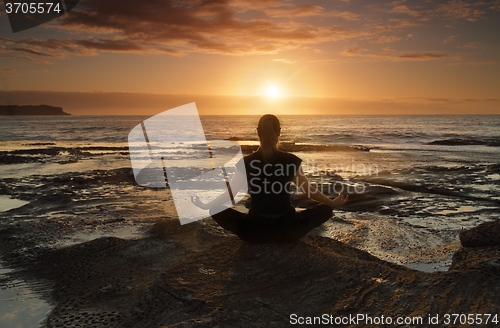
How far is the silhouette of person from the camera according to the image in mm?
3543

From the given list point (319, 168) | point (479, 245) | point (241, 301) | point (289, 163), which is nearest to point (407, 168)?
point (319, 168)

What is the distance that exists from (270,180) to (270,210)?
14.9 inches

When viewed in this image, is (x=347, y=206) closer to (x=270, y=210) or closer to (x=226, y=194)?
(x=270, y=210)

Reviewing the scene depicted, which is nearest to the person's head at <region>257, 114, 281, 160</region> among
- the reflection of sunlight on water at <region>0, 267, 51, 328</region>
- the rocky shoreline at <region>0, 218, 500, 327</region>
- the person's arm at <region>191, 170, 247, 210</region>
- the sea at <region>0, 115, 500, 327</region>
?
the person's arm at <region>191, 170, 247, 210</region>

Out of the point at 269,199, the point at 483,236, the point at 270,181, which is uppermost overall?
the point at 270,181

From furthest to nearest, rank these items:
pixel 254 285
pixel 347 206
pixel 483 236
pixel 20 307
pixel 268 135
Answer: pixel 347 206 < pixel 483 236 < pixel 268 135 < pixel 20 307 < pixel 254 285

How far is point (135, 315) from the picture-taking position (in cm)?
302

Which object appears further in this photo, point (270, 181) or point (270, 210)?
point (270, 210)

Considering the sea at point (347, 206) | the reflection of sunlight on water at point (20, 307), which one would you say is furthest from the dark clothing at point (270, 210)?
the reflection of sunlight on water at point (20, 307)

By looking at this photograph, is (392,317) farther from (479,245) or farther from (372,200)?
(372,200)

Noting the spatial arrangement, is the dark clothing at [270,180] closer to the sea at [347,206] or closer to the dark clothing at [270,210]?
the dark clothing at [270,210]

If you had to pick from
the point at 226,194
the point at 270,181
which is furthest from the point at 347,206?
the point at 226,194

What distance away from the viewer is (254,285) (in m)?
3.12

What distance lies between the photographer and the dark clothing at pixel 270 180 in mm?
3545
